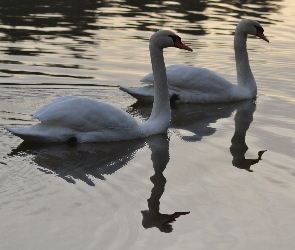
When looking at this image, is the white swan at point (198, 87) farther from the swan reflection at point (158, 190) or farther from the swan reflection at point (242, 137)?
the swan reflection at point (158, 190)

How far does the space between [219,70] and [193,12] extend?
9088 millimetres

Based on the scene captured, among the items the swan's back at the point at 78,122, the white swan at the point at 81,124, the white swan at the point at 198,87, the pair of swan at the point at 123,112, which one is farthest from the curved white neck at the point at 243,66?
the swan's back at the point at 78,122

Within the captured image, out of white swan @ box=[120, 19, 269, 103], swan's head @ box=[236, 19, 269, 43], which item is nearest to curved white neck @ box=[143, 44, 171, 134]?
white swan @ box=[120, 19, 269, 103]

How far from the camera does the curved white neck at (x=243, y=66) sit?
14.2m

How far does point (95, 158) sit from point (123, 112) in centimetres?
92

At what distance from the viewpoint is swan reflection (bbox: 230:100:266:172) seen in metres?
10.1

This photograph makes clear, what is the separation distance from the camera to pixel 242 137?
11.4m

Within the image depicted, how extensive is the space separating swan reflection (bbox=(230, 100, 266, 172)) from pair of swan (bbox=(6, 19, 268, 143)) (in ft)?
1.81

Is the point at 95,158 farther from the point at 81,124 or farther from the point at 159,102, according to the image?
the point at 159,102

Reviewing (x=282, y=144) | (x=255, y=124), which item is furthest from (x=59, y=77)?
(x=282, y=144)

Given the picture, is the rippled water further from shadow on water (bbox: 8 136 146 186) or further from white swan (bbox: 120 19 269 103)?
white swan (bbox: 120 19 269 103)

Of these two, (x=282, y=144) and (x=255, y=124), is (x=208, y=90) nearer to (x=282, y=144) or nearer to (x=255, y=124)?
(x=255, y=124)

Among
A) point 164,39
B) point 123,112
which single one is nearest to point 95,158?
point 123,112

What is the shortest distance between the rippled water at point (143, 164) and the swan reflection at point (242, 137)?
0.02 metres
